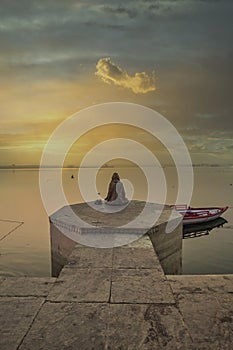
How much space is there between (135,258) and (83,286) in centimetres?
149

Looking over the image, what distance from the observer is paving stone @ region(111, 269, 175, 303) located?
A: 3.45 metres

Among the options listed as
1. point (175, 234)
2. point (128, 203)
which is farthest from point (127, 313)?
point (128, 203)

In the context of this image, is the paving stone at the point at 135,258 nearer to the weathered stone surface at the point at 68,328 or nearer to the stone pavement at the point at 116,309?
the stone pavement at the point at 116,309

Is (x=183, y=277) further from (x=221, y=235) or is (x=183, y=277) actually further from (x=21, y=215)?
(x=21, y=215)

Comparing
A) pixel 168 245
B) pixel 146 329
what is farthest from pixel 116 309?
pixel 168 245

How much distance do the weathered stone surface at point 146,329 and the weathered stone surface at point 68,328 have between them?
0.12 meters

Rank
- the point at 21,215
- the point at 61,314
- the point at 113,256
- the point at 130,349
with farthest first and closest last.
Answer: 1. the point at 21,215
2. the point at 113,256
3. the point at 61,314
4. the point at 130,349

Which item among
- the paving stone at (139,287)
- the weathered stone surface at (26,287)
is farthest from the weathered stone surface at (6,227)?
the paving stone at (139,287)

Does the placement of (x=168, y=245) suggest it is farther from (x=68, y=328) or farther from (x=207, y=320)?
(x=68, y=328)

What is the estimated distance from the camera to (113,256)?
5.16 metres

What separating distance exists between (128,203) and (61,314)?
29.1ft

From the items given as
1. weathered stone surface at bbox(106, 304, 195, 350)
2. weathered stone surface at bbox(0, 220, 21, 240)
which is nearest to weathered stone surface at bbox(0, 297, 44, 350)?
weathered stone surface at bbox(106, 304, 195, 350)

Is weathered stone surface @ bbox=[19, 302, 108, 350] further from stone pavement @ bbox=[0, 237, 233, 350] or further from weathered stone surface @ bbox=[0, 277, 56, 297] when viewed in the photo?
weathered stone surface @ bbox=[0, 277, 56, 297]

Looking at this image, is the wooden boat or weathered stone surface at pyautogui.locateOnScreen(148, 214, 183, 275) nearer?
weathered stone surface at pyautogui.locateOnScreen(148, 214, 183, 275)
